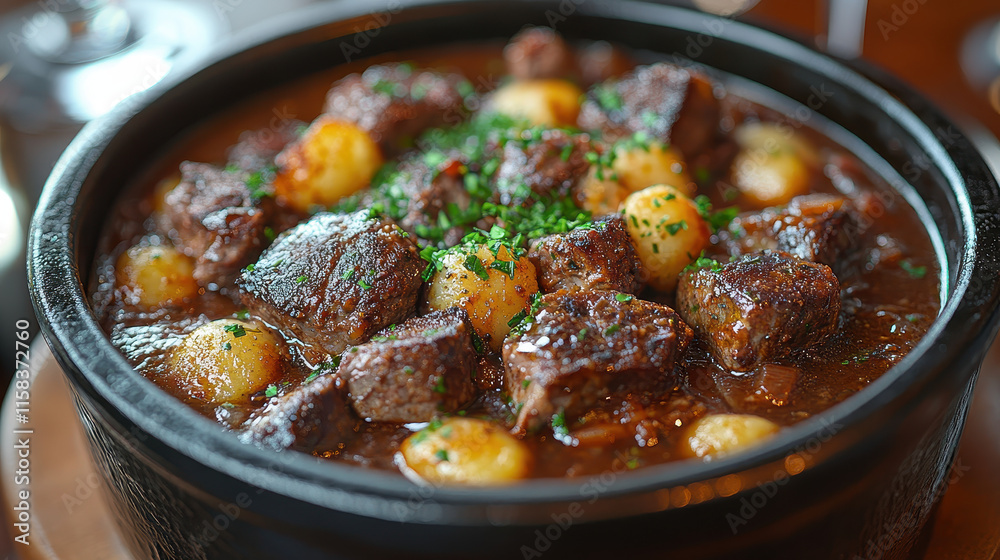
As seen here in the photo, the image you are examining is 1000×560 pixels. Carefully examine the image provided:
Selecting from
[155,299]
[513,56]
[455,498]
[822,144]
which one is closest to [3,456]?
[155,299]

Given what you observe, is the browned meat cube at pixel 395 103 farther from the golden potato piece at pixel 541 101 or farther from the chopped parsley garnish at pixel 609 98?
the chopped parsley garnish at pixel 609 98

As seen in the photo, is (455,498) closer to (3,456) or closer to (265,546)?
(265,546)

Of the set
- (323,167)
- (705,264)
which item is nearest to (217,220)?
(323,167)

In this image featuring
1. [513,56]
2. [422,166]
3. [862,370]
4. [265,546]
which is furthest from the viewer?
[513,56]

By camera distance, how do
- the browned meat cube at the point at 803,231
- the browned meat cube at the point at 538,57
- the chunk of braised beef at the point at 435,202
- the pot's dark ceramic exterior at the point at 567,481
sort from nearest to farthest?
the pot's dark ceramic exterior at the point at 567,481, the browned meat cube at the point at 803,231, the chunk of braised beef at the point at 435,202, the browned meat cube at the point at 538,57

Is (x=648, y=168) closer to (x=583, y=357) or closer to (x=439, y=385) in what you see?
(x=583, y=357)

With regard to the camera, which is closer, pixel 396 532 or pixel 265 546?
pixel 396 532

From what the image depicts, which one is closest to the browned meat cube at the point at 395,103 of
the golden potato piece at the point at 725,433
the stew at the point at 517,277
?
the stew at the point at 517,277
